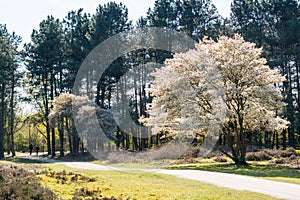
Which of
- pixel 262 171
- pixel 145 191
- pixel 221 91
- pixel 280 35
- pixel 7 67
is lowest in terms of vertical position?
pixel 262 171

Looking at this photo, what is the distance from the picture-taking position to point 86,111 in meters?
32.3

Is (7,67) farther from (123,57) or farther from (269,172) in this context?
(269,172)

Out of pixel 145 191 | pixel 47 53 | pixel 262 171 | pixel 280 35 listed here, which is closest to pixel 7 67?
pixel 47 53

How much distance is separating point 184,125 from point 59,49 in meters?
25.0

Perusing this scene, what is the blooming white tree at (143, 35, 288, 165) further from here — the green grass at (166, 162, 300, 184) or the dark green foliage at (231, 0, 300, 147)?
the dark green foliage at (231, 0, 300, 147)

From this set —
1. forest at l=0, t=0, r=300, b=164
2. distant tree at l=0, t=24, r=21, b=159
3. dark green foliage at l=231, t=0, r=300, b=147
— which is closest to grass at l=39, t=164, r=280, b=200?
forest at l=0, t=0, r=300, b=164

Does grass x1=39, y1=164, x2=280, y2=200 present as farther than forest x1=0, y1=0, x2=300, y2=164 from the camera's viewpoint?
No

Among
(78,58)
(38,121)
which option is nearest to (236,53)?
(78,58)

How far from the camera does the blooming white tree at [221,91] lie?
2105 cm

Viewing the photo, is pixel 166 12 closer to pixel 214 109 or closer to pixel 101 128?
pixel 101 128

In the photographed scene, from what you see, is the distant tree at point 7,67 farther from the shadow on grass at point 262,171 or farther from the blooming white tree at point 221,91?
A: the shadow on grass at point 262,171

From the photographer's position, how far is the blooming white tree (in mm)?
21047

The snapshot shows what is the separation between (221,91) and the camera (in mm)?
20469

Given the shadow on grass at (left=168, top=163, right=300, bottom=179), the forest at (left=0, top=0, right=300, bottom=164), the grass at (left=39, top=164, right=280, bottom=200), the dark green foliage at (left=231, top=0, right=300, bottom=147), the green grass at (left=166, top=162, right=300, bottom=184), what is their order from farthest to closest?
the forest at (left=0, top=0, right=300, bottom=164), the dark green foliage at (left=231, top=0, right=300, bottom=147), the shadow on grass at (left=168, top=163, right=300, bottom=179), the green grass at (left=166, top=162, right=300, bottom=184), the grass at (left=39, top=164, right=280, bottom=200)
